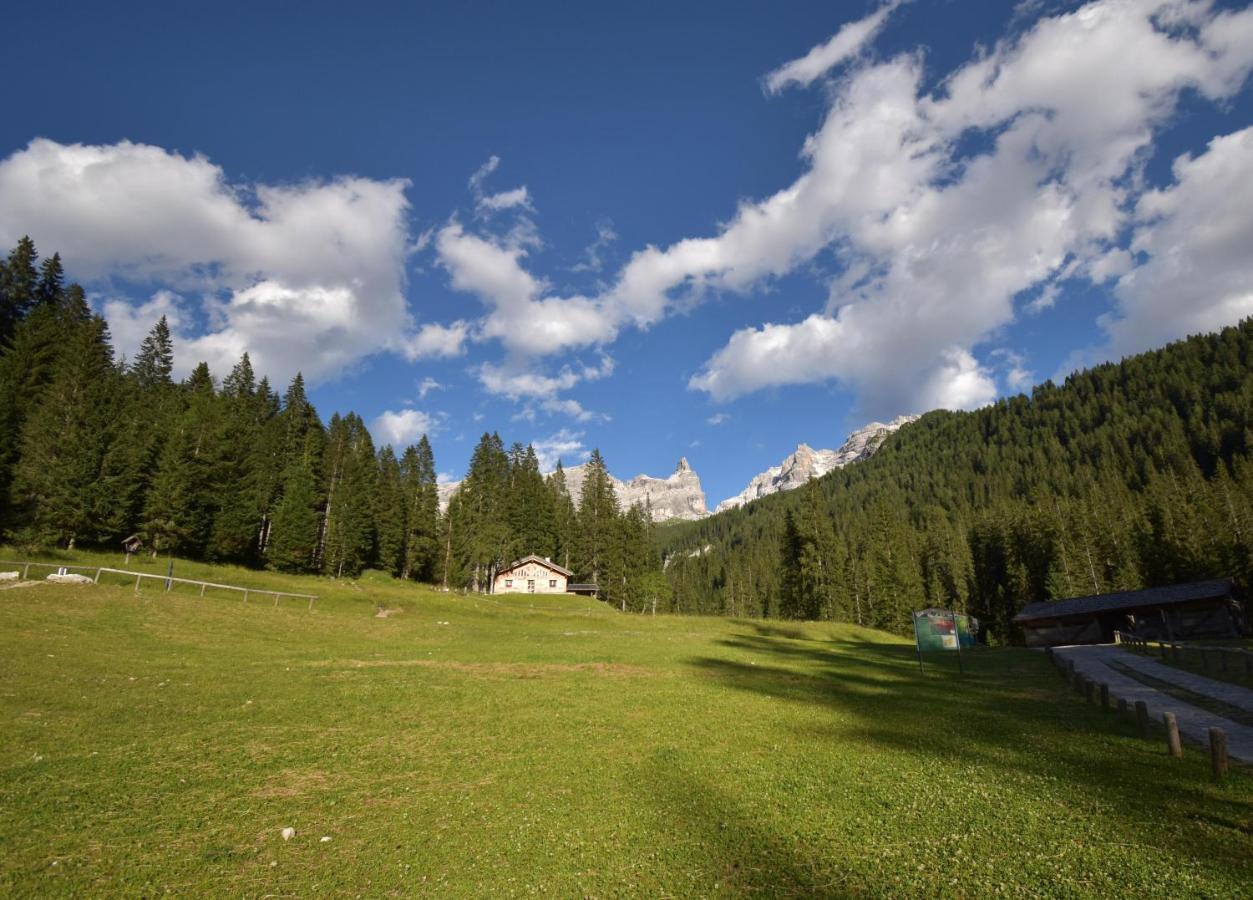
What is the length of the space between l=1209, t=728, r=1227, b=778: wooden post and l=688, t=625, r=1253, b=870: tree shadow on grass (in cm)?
27

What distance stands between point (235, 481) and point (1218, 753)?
83.7m

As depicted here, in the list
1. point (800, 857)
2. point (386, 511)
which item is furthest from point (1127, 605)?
point (386, 511)

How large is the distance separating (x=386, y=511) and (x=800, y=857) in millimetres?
90491

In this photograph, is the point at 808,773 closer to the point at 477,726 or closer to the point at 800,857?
the point at 800,857

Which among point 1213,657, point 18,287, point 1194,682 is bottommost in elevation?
point 1194,682

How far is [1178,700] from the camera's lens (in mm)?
22453

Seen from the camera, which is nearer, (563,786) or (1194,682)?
(563,786)

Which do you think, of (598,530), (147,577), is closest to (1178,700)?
(147,577)

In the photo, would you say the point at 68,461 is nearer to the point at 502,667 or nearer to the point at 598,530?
the point at 502,667

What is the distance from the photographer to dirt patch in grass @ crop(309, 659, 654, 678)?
2933 centimetres

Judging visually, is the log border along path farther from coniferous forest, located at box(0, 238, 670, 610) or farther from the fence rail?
coniferous forest, located at box(0, 238, 670, 610)

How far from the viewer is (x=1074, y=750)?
52.1 ft

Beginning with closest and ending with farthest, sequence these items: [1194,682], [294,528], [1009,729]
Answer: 1. [1009,729]
2. [1194,682]
3. [294,528]

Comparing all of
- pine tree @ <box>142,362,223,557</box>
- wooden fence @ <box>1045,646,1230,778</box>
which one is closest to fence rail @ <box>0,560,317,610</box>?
pine tree @ <box>142,362,223,557</box>
